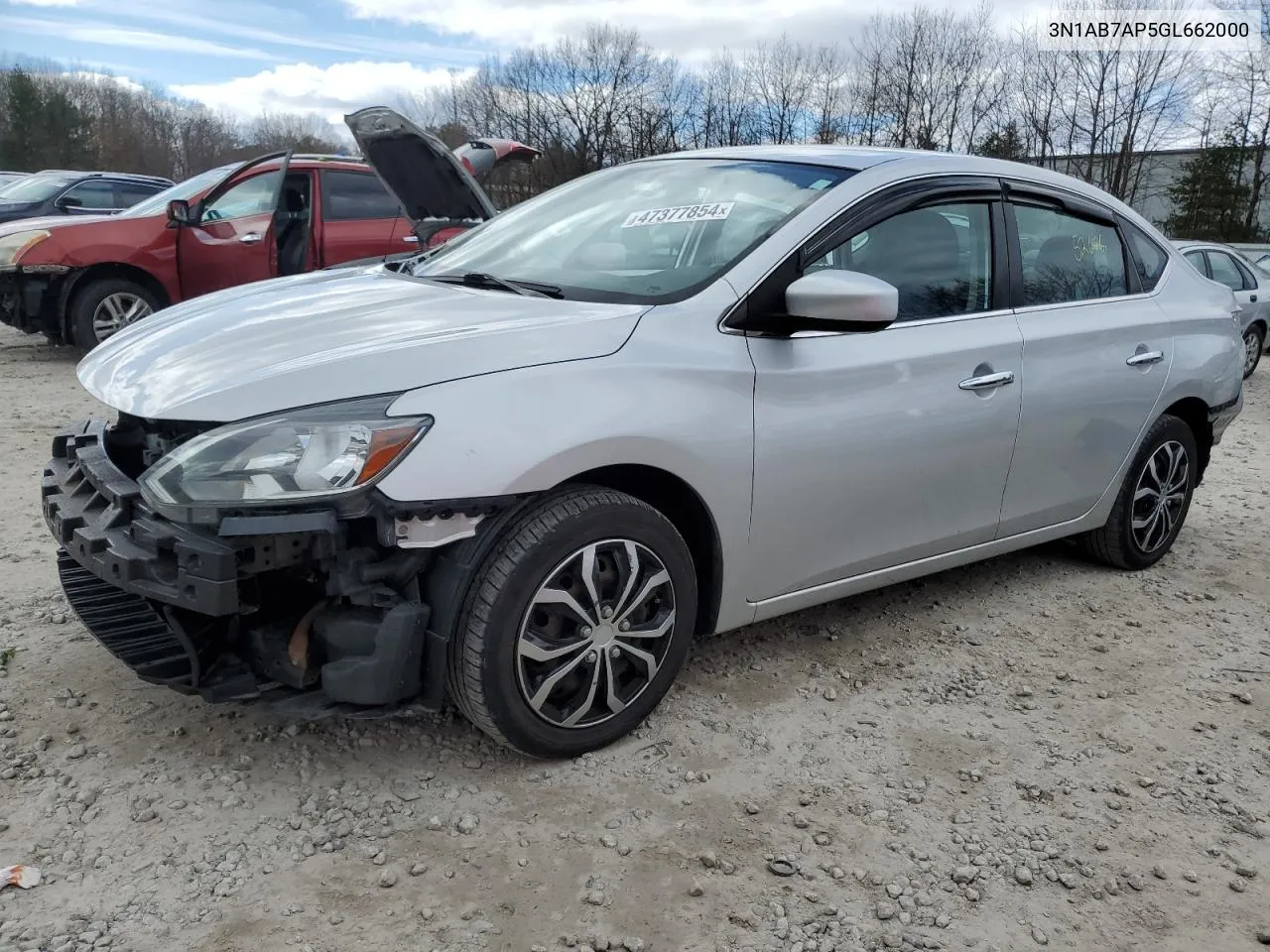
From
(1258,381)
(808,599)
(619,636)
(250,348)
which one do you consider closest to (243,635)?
(250,348)

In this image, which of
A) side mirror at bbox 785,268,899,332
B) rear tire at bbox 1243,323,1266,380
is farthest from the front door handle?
rear tire at bbox 1243,323,1266,380

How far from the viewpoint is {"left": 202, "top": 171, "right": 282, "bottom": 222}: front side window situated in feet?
26.8

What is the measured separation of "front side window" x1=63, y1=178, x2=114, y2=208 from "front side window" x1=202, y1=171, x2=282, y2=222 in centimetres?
628

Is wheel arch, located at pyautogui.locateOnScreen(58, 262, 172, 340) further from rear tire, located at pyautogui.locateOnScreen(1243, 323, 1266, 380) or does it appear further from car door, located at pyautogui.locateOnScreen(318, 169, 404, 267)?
rear tire, located at pyautogui.locateOnScreen(1243, 323, 1266, 380)

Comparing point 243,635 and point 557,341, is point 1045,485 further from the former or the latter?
point 243,635

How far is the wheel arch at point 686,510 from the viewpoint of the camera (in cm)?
265

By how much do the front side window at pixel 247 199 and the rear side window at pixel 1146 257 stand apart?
21.1 feet

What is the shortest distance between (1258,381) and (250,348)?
12.0 metres

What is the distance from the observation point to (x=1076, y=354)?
145 inches

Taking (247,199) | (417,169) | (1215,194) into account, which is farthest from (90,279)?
(1215,194)

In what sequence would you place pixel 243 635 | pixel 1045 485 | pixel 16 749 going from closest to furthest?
1. pixel 243 635
2. pixel 16 749
3. pixel 1045 485

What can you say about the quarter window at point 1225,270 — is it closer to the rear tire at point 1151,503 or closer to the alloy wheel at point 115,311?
the rear tire at point 1151,503

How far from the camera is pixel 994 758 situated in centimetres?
285

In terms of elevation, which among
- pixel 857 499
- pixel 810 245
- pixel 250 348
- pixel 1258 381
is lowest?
pixel 1258 381
